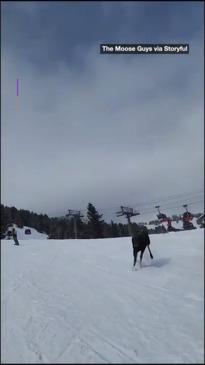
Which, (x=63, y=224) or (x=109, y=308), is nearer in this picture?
A: (x=109, y=308)

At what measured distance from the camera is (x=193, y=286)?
1489 cm

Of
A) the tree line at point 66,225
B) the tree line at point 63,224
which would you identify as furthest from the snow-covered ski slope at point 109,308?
the tree line at point 63,224

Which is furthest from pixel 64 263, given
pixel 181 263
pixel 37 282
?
pixel 181 263

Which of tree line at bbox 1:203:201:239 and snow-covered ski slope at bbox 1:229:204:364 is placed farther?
tree line at bbox 1:203:201:239

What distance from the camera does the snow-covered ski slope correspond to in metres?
10.4

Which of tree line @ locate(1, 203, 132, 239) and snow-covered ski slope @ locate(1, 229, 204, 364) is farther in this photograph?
tree line @ locate(1, 203, 132, 239)

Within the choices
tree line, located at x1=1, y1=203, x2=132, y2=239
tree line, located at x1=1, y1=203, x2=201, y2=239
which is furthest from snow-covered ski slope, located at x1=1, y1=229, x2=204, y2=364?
tree line, located at x1=1, y1=203, x2=132, y2=239

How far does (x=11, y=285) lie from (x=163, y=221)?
55.1 feet

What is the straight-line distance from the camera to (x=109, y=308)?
538 inches

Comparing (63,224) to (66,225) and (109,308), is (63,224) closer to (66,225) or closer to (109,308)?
(66,225)

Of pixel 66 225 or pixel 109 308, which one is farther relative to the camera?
pixel 66 225

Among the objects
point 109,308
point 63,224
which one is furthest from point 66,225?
point 109,308

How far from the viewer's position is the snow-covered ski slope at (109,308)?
1037 cm

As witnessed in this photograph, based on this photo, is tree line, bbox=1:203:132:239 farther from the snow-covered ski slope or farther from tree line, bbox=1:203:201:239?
the snow-covered ski slope
